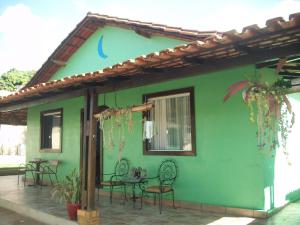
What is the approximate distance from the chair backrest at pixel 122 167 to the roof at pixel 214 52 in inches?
111

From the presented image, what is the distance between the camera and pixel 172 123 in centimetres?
765

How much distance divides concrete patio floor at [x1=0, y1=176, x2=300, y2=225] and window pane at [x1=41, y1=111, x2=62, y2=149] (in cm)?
300

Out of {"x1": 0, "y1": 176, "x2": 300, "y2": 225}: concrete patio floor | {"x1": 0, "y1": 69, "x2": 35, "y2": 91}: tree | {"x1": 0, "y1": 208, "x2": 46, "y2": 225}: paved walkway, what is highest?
{"x1": 0, "y1": 69, "x2": 35, "y2": 91}: tree

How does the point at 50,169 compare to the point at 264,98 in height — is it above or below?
below

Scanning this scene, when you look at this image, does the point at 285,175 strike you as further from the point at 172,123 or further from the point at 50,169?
the point at 50,169

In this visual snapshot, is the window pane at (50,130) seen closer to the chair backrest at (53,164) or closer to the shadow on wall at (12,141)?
the chair backrest at (53,164)

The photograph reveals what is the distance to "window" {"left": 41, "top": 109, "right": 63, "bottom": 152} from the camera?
11199 millimetres

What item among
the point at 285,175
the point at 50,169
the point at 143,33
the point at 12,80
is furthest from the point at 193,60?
the point at 12,80

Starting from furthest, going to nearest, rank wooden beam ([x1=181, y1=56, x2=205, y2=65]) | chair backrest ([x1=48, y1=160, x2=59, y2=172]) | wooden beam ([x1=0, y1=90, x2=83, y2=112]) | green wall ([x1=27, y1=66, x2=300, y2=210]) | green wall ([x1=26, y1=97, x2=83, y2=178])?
chair backrest ([x1=48, y1=160, x2=59, y2=172]) < green wall ([x1=26, y1=97, x2=83, y2=178]) < wooden beam ([x1=0, y1=90, x2=83, y2=112]) < green wall ([x1=27, y1=66, x2=300, y2=210]) < wooden beam ([x1=181, y1=56, x2=205, y2=65])

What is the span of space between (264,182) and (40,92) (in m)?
4.73

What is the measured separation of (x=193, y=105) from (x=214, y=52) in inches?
110

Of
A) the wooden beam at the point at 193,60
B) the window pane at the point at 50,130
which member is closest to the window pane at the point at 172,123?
the wooden beam at the point at 193,60

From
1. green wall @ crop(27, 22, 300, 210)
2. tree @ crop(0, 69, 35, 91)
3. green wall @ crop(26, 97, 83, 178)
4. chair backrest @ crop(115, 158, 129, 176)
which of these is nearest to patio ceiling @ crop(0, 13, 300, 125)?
green wall @ crop(27, 22, 300, 210)

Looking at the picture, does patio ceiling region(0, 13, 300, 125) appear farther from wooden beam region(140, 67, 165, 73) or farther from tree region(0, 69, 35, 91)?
tree region(0, 69, 35, 91)
